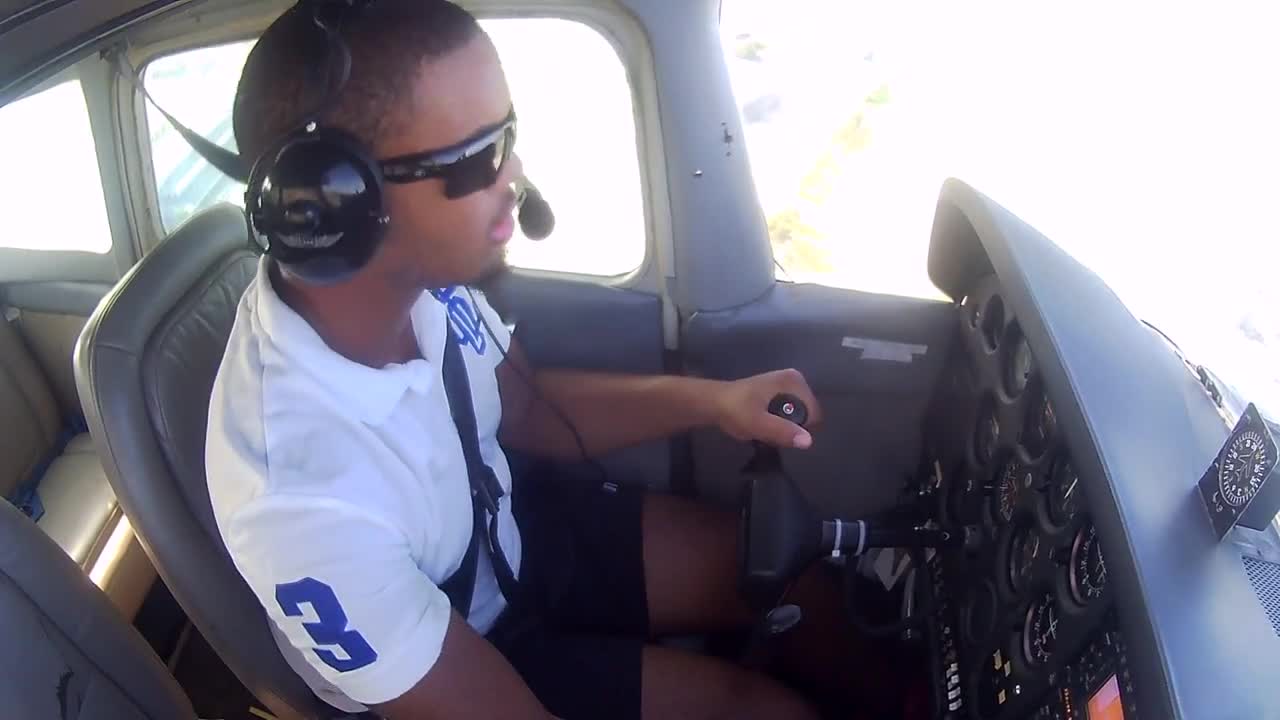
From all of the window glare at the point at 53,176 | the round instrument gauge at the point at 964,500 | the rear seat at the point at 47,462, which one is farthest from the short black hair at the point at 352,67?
the rear seat at the point at 47,462

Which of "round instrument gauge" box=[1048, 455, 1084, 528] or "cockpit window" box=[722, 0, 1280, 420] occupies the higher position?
"cockpit window" box=[722, 0, 1280, 420]

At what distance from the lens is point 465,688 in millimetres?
1022

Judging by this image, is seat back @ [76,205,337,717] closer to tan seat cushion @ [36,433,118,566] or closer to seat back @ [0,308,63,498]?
tan seat cushion @ [36,433,118,566]

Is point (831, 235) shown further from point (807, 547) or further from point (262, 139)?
point (262, 139)

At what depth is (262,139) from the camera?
87 centimetres

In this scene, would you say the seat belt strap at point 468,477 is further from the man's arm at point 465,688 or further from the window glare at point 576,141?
the window glare at point 576,141

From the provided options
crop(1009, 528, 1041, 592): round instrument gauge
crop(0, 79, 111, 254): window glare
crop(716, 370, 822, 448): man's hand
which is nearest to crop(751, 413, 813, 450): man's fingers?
crop(716, 370, 822, 448): man's hand

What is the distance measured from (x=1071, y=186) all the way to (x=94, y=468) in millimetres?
2057

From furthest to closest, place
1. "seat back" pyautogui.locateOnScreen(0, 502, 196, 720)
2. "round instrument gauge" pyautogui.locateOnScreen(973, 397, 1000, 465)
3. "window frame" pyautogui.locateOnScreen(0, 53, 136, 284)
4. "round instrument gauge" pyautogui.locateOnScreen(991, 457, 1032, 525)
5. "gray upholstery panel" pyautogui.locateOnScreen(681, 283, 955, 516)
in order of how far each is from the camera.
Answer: "window frame" pyautogui.locateOnScreen(0, 53, 136, 284), "gray upholstery panel" pyautogui.locateOnScreen(681, 283, 955, 516), "round instrument gauge" pyautogui.locateOnScreen(973, 397, 1000, 465), "round instrument gauge" pyautogui.locateOnScreen(991, 457, 1032, 525), "seat back" pyautogui.locateOnScreen(0, 502, 196, 720)

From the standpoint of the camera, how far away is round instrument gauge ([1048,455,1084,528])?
3.28ft

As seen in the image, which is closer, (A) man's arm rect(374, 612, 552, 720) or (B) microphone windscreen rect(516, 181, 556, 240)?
(A) man's arm rect(374, 612, 552, 720)

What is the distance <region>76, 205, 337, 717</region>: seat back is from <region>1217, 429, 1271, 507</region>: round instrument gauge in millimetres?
975

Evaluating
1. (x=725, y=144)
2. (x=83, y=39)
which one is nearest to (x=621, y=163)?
(x=725, y=144)

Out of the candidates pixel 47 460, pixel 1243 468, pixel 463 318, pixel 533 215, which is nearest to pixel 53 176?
pixel 47 460
